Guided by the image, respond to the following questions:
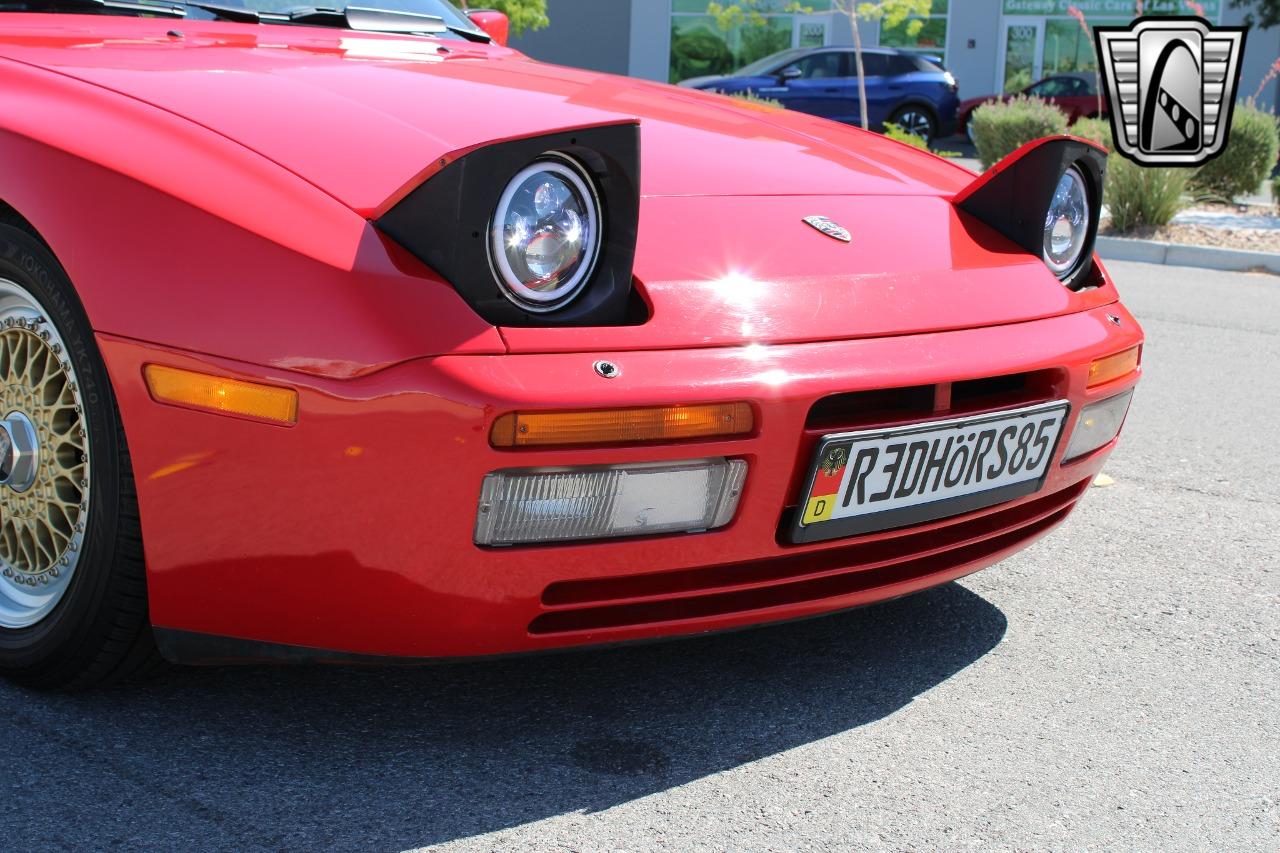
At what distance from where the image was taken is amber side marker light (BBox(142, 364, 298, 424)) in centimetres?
178

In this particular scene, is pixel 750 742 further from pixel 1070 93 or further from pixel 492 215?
pixel 1070 93

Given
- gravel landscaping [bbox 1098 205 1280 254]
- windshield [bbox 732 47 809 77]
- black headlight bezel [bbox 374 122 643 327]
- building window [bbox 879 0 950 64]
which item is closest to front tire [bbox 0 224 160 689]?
black headlight bezel [bbox 374 122 643 327]

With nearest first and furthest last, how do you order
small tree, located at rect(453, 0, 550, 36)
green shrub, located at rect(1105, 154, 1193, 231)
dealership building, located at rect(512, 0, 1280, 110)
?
green shrub, located at rect(1105, 154, 1193, 231) → small tree, located at rect(453, 0, 550, 36) → dealership building, located at rect(512, 0, 1280, 110)

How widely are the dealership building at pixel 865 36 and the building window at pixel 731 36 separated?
0.7 inches

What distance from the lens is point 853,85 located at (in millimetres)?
18094

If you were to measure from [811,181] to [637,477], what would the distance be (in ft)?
2.83

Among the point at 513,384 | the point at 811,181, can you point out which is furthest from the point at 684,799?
the point at 811,181

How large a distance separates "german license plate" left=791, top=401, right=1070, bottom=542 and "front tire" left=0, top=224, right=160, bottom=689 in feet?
3.14

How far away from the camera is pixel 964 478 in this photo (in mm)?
2160

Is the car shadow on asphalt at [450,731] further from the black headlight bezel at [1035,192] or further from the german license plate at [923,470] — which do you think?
the black headlight bezel at [1035,192]

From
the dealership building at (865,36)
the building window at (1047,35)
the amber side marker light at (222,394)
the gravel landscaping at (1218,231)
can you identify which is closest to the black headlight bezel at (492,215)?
the amber side marker light at (222,394)

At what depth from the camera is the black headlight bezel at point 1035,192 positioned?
246 cm

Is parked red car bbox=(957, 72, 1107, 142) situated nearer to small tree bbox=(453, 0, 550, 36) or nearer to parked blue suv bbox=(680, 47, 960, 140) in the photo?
parked blue suv bbox=(680, 47, 960, 140)

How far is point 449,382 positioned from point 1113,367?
48.6 inches
